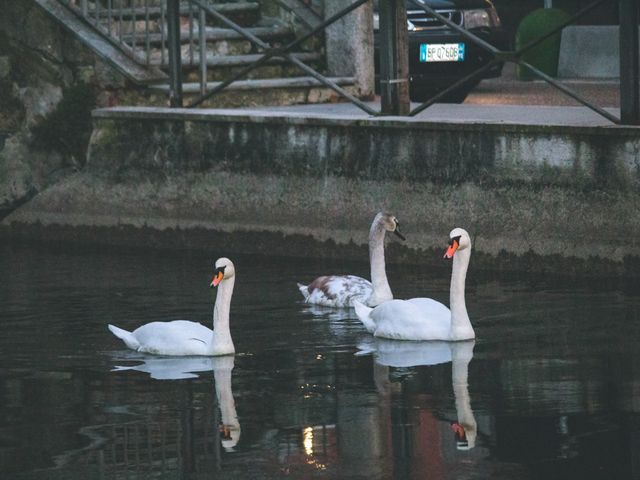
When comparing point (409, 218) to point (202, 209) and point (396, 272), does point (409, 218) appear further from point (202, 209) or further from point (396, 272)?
point (202, 209)

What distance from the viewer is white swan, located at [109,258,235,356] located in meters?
12.4

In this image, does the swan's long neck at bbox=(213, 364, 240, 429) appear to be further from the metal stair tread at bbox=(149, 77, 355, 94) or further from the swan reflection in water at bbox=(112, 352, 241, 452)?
the metal stair tread at bbox=(149, 77, 355, 94)

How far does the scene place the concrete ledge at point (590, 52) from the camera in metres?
24.4

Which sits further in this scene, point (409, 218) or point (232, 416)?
point (409, 218)

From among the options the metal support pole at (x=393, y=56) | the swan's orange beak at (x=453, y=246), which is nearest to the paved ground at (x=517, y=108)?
the metal support pole at (x=393, y=56)

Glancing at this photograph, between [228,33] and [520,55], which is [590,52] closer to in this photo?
[228,33]

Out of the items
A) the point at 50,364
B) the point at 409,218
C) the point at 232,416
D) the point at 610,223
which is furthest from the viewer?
the point at 409,218

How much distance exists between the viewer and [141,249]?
17891mm

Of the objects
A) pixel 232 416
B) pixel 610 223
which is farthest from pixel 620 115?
pixel 232 416

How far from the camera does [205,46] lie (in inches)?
746

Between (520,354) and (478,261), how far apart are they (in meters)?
3.77

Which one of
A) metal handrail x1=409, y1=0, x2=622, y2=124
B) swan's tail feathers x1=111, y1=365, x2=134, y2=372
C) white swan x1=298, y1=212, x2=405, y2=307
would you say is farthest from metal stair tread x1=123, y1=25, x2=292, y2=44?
swan's tail feathers x1=111, y1=365, x2=134, y2=372

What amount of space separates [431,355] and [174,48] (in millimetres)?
6768

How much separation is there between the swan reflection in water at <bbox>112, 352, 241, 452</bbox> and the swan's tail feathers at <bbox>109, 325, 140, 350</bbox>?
0.08 meters
